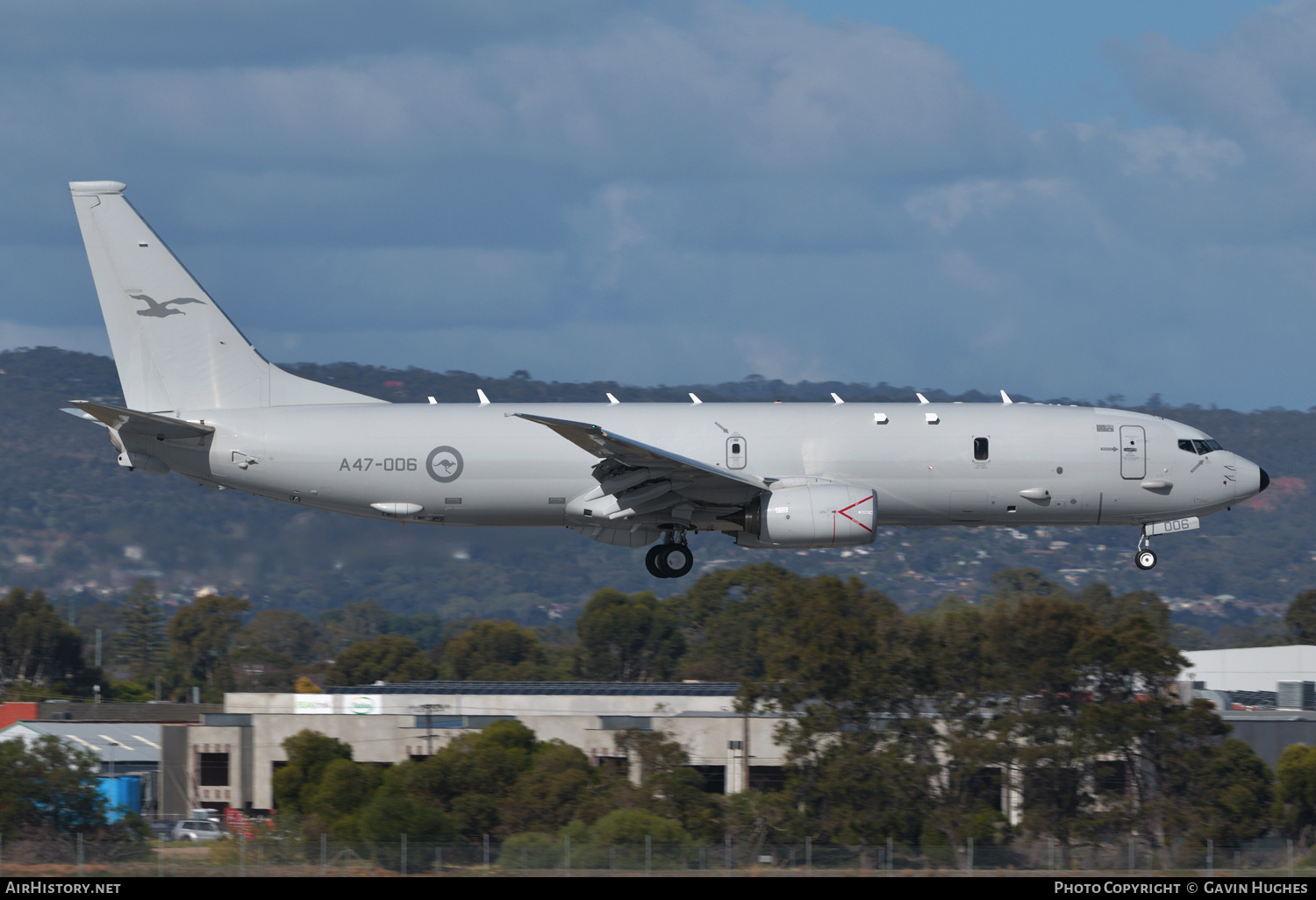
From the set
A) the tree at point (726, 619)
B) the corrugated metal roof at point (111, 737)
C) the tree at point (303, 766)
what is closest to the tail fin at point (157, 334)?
the tree at point (303, 766)

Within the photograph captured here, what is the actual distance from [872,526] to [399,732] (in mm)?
35657

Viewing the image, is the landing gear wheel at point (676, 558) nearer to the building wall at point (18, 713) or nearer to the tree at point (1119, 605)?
the building wall at point (18, 713)

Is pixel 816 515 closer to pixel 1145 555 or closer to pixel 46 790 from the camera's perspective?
pixel 1145 555

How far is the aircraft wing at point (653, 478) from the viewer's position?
1443 inches

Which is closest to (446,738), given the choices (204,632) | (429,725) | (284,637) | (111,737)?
(429,725)

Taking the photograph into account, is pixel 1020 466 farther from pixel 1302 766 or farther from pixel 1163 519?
pixel 1302 766

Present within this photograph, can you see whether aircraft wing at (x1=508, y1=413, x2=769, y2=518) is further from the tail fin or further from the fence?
the fence

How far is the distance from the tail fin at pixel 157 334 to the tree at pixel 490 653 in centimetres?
7268

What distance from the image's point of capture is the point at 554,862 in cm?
3912

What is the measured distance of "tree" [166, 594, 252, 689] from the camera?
135 metres

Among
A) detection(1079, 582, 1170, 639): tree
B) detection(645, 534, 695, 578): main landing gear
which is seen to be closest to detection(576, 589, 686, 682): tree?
detection(1079, 582, 1170, 639): tree

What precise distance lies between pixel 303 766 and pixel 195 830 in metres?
5.28

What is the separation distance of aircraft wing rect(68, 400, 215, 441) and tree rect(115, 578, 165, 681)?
349 feet

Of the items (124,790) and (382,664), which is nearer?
(124,790)
